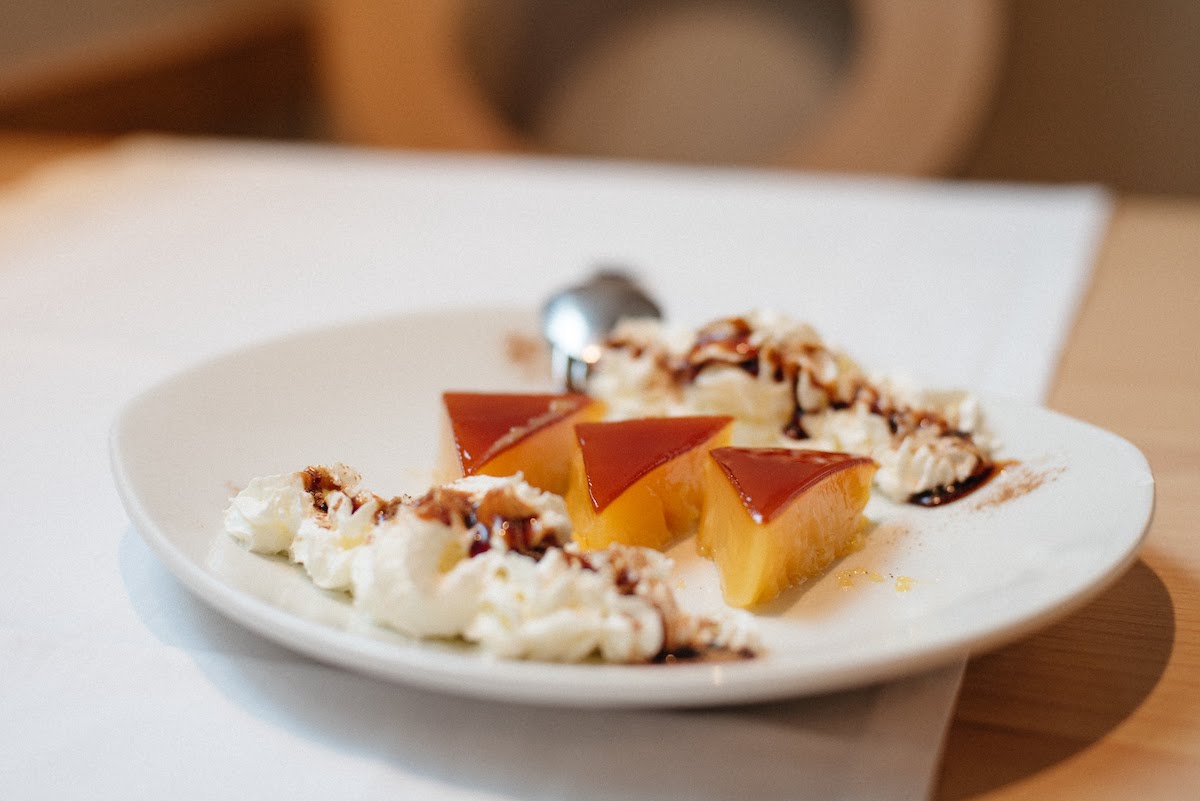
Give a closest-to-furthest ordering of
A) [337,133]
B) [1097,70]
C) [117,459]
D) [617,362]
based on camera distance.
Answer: [117,459] → [617,362] → [1097,70] → [337,133]

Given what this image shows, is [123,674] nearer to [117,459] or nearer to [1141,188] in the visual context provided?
[117,459]

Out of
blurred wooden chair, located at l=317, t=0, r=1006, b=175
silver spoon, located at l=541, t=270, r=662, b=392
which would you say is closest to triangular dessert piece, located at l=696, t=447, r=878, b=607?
silver spoon, located at l=541, t=270, r=662, b=392

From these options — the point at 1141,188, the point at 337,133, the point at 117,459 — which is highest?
the point at 117,459

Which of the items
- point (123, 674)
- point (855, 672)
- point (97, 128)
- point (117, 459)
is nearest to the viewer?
point (855, 672)

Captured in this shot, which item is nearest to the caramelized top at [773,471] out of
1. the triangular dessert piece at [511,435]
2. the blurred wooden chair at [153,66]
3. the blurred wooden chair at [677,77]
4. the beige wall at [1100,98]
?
the triangular dessert piece at [511,435]

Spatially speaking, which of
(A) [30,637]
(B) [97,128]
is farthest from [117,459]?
(B) [97,128]

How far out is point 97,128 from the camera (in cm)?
281

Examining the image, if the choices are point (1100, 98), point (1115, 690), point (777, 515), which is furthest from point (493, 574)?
point (1100, 98)

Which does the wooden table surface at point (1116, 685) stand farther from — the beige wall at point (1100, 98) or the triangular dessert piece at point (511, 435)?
the beige wall at point (1100, 98)

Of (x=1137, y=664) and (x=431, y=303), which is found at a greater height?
(x=1137, y=664)

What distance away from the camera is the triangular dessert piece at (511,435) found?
3.07ft

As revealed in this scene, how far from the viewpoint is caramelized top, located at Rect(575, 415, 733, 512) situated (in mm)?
883

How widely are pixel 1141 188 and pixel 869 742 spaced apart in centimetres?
298

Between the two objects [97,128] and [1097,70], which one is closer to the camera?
[97,128]
